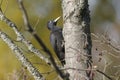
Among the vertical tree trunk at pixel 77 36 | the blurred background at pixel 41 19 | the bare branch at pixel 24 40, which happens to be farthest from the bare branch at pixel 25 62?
the blurred background at pixel 41 19

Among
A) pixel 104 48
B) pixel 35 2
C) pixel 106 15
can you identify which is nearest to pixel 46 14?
pixel 35 2

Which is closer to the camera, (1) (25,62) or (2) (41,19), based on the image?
(1) (25,62)

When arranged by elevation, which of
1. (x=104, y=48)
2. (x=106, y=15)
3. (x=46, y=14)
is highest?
(x=104, y=48)

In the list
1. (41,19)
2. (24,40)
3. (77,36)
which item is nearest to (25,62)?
(24,40)

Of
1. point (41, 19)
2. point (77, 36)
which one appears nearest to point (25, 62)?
point (77, 36)

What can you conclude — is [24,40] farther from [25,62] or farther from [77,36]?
[77,36]

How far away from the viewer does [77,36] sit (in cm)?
412

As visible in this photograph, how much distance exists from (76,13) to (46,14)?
11.3 metres

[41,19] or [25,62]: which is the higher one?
[25,62]

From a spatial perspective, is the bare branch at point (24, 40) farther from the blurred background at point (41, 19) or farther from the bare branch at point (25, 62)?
the blurred background at point (41, 19)

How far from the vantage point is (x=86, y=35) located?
4.10 meters

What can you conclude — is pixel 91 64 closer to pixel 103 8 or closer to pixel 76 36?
pixel 76 36

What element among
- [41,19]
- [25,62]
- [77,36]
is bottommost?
[41,19]

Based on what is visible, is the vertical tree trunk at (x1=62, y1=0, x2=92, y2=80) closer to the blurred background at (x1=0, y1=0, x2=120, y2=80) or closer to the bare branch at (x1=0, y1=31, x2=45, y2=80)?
the bare branch at (x1=0, y1=31, x2=45, y2=80)
